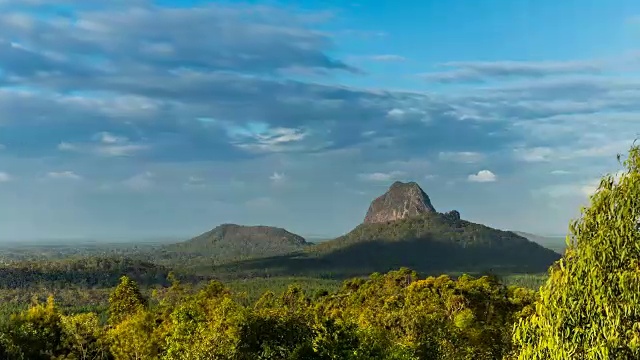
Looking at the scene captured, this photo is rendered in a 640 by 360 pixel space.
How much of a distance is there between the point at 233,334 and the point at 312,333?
241 inches

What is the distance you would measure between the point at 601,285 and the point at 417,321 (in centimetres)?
2507

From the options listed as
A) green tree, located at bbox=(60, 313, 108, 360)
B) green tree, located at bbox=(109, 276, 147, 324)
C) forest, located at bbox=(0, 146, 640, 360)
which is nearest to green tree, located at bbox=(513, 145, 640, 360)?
forest, located at bbox=(0, 146, 640, 360)

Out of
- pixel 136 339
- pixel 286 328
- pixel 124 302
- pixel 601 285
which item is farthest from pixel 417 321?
pixel 124 302

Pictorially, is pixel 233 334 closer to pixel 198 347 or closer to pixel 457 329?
pixel 198 347

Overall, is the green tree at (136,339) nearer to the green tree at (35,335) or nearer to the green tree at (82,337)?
the green tree at (82,337)

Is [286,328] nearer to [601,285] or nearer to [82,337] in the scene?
[82,337]

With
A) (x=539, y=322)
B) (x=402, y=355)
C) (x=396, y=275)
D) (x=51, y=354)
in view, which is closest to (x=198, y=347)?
(x=402, y=355)

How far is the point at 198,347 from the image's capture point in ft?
60.8

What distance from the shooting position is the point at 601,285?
8227 millimetres

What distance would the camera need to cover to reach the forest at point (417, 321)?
8.20 m

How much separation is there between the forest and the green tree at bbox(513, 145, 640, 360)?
15mm

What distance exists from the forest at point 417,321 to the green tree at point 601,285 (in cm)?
2

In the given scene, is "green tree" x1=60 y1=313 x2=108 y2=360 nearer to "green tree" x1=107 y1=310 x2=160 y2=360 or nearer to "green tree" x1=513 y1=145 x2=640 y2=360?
"green tree" x1=107 y1=310 x2=160 y2=360

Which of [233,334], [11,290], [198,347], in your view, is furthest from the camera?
[11,290]
